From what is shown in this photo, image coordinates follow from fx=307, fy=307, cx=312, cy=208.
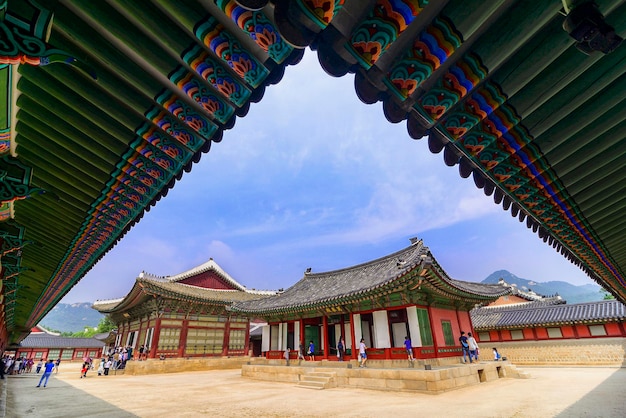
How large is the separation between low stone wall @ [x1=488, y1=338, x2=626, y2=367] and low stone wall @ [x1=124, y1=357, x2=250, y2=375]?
2103 cm

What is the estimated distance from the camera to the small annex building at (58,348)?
3919cm

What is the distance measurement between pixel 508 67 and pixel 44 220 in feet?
21.2

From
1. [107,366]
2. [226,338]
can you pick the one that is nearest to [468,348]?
[226,338]

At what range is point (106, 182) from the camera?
3.85 meters

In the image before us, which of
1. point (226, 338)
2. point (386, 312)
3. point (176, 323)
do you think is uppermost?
point (176, 323)

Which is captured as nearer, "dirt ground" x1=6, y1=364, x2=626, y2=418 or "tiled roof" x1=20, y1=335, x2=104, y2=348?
"dirt ground" x1=6, y1=364, x2=626, y2=418

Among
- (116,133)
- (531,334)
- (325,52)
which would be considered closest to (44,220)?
(116,133)

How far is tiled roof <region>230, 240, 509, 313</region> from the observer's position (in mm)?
16938

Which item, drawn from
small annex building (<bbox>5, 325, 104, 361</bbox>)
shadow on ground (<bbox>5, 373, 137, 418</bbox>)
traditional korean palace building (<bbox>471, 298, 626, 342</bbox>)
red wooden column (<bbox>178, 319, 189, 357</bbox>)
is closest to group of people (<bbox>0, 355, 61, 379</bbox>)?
red wooden column (<bbox>178, 319, 189, 357</bbox>)

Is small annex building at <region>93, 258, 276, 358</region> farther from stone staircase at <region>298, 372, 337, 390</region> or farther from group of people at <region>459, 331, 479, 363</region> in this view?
group of people at <region>459, 331, 479, 363</region>

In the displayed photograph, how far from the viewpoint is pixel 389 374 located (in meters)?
12.5

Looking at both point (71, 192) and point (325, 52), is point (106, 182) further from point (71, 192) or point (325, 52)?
point (325, 52)

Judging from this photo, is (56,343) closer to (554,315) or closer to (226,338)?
(226,338)

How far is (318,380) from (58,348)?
44.2m
